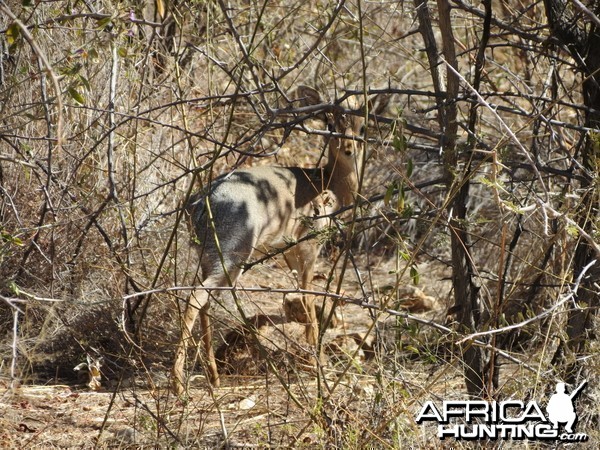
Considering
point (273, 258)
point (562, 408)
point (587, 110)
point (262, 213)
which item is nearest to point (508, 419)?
point (562, 408)

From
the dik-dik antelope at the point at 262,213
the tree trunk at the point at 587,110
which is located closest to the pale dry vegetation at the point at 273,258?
the tree trunk at the point at 587,110

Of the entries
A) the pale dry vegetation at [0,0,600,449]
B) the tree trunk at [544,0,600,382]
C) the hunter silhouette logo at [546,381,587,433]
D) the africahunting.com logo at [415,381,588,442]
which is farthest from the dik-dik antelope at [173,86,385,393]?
the hunter silhouette logo at [546,381,587,433]

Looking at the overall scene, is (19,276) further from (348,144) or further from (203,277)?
(348,144)

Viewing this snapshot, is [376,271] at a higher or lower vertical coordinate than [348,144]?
lower

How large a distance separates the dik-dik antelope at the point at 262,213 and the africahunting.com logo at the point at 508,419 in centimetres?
150

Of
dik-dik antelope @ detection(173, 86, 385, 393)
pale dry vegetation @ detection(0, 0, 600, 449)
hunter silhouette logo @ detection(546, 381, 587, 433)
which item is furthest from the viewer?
dik-dik antelope @ detection(173, 86, 385, 393)

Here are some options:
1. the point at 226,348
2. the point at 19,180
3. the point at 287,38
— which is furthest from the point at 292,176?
the point at 287,38

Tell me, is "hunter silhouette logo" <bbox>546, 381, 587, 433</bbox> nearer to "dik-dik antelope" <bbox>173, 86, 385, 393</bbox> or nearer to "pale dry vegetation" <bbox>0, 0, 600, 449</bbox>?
"pale dry vegetation" <bbox>0, 0, 600, 449</bbox>

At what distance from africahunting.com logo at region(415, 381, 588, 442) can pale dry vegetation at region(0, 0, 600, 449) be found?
0.07 meters

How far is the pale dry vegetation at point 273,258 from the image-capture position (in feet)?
11.2

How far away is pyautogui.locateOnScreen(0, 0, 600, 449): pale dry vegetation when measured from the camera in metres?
3.40

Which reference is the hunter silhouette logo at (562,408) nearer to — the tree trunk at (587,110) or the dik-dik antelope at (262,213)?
the tree trunk at (587,110)

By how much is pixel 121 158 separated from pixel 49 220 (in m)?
0.59

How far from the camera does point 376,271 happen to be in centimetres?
729
